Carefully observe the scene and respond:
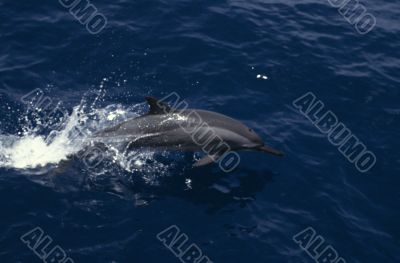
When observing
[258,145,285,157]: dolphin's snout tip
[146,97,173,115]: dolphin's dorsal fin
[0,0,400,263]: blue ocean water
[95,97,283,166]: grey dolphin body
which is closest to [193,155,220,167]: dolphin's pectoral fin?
[95,97,283,166]: grey dolphin body

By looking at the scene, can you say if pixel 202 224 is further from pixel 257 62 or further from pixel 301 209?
pixel 257 62

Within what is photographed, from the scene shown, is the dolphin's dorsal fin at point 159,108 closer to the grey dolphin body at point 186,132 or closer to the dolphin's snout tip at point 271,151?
the grey dolphin body at point 186,132

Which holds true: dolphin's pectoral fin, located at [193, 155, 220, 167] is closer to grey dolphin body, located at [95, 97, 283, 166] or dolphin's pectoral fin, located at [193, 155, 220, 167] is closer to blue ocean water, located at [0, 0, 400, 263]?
grey dolphin body, located at [95, 97, 283, 166]

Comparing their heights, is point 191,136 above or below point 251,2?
below

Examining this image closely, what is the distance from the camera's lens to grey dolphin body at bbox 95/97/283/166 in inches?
676

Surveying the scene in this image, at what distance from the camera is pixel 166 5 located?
84.2 feet

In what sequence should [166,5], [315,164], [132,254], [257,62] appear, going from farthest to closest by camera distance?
1. [166,5]
2. [257,62]
3. [315,164]
4. [132,254]

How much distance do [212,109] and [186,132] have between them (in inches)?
Answer: 126

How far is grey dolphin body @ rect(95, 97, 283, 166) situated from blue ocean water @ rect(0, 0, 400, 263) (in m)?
0.81

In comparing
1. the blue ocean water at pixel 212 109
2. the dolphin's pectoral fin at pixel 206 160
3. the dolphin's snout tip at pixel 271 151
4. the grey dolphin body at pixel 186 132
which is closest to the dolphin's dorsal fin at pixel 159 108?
the grey dolphin body at pixel 186 132

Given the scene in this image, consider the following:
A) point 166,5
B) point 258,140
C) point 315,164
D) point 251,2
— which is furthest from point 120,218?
point 251,2

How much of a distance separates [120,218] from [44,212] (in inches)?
88.2

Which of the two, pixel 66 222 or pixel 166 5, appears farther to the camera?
pixel 166 5

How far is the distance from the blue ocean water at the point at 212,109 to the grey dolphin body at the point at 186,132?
810 millimetres
